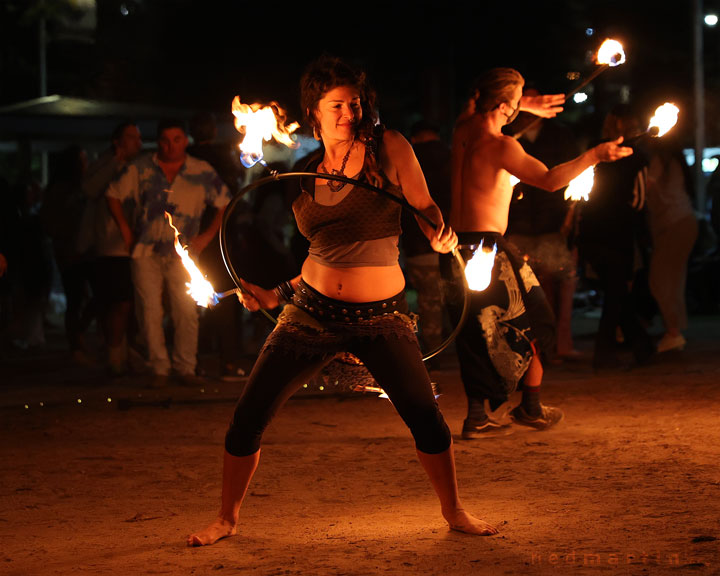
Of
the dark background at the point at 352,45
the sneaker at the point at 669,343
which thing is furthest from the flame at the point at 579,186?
the dark background at the point at 352,45

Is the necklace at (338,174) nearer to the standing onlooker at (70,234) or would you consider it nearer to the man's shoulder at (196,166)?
the man's shoulder at (196,166)

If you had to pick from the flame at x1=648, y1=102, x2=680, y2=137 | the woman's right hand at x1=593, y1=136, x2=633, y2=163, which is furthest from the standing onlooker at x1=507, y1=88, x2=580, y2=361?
the woman's right hand at x1=593, y1=136, x2=633, y2=163

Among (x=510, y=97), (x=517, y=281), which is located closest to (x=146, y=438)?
(x=517, y=281)

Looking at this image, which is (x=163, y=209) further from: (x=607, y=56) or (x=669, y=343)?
(x=669, y=343)

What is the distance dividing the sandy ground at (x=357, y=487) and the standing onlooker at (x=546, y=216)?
95cm

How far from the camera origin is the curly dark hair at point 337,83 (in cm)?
462

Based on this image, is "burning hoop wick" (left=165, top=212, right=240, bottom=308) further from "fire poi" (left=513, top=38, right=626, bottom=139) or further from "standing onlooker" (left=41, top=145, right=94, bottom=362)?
"standing onlooker" (left=41, top=145, right=94, bottom=362)

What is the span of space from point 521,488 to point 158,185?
445cm

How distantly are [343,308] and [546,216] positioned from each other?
4904 millimetres

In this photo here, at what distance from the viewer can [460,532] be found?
4691 millimetres

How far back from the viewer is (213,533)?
15.4 feet

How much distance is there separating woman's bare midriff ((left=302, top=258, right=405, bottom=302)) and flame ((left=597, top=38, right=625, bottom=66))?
7.72ft

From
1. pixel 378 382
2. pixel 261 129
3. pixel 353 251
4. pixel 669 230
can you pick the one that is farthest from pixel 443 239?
pixel 669 230

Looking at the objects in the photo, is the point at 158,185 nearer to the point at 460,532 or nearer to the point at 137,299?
the point at 137,299
